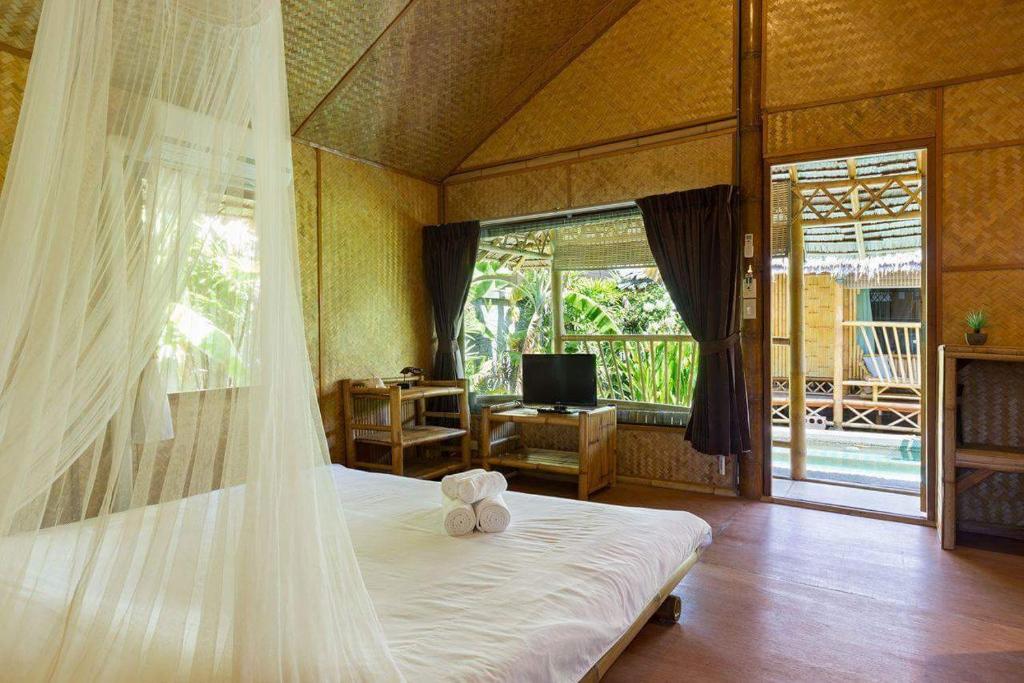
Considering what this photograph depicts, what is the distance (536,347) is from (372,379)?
71.8 inches

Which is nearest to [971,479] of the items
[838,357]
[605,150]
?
[605,150]

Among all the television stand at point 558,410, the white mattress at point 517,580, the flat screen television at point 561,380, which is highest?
the flat screen television at point 561,380

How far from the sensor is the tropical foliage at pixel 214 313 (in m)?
1.24

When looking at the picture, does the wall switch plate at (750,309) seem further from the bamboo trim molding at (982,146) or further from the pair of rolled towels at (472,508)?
the pair of rolled towels at (472,508)

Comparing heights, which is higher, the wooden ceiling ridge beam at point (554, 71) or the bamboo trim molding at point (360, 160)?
the wooden ceiling ridge beam at point (554, 71)

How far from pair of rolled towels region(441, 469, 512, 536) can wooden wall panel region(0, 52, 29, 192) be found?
252cm

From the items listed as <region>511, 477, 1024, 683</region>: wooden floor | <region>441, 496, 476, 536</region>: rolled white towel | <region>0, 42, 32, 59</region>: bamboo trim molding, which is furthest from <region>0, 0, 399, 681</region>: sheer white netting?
<region>0, 42, 32, 59</region>: bamboo trim molding

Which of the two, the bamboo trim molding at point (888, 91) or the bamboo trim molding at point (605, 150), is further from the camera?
the bamboo trim molding at point (605, 150)

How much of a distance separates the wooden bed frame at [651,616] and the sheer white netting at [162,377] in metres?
0.77

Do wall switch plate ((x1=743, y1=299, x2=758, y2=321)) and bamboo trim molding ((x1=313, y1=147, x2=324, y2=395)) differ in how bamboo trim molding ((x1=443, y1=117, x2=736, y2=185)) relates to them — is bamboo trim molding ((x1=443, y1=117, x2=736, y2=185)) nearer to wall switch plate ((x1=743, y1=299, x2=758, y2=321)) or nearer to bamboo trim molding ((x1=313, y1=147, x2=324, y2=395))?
wall switch plate ((x1=743, y1=299, x2=758, y2=321))

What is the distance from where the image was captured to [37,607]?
130cm

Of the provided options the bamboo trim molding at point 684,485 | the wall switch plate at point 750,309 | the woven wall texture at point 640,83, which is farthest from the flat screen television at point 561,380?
the woven wall texture at point 640,83

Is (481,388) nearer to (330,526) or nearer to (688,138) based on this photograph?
(688,138)

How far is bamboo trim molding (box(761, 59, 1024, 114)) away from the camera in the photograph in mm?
3295
